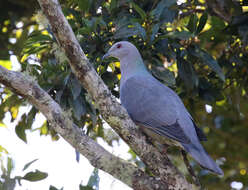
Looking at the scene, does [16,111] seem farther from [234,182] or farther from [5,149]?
[234,182]

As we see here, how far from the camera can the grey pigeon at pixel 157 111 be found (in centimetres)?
317

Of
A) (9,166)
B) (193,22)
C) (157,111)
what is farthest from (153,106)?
(9,166)

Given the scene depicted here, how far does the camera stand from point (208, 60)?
3.49m

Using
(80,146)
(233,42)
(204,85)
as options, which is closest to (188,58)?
(204,85)

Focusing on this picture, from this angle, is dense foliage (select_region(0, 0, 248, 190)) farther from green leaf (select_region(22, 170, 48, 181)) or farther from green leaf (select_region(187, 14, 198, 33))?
green leaf (select_region(22, 170, 48, 181))

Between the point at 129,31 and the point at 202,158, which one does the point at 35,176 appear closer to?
the point at 202,158

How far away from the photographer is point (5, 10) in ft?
14.2

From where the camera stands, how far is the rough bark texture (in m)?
2.66

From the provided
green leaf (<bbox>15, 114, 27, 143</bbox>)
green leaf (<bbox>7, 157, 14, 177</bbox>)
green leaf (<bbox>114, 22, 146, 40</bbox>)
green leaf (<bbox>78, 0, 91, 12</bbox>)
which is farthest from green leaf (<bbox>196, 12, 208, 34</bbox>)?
green leaf (<bbox>7, 157, 14, 177</bbox>)

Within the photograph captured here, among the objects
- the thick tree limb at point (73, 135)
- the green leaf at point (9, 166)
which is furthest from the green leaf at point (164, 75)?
the green leaf at point (9, 166)

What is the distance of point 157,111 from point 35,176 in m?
1.20

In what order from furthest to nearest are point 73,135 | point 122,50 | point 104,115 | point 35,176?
point 122,50 < point 35,176 < point 104,115 < point 73,135

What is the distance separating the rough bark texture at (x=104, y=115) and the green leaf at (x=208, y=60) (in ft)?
3.49

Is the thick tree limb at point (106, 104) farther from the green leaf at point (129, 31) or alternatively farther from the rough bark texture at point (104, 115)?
the green leaf at point (129, 31)
